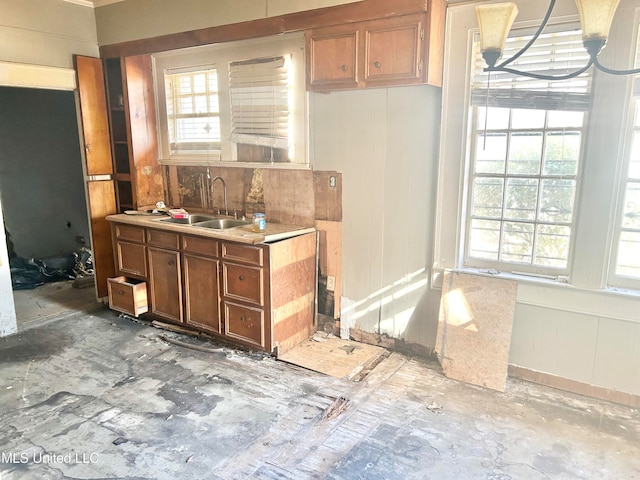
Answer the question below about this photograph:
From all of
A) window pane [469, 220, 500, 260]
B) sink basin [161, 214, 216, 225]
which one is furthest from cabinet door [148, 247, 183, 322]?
window pane [469, 220, 500, 260]

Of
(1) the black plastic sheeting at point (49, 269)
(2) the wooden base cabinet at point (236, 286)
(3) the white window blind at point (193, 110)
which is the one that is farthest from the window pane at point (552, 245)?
(1) the black plastic sheeting at point (49, 269)

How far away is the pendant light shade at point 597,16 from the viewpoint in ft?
4.44

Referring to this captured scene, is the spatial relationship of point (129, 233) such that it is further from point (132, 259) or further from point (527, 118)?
point (527, 118)

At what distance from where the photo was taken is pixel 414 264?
3.14 metres

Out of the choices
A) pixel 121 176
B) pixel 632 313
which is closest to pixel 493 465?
pixel 632 313

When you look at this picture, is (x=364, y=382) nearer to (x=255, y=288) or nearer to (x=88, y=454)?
(x=255, y=288)

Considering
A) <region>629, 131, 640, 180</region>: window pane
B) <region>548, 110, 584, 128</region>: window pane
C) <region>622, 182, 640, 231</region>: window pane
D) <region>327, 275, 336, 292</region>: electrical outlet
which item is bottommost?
<region>327, 275, 336, 292</region>: electrical outlet

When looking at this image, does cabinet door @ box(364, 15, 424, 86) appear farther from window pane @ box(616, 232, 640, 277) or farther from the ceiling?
the ceiling

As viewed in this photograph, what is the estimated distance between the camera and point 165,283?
370 centimetres

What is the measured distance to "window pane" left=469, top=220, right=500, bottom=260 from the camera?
289 cm

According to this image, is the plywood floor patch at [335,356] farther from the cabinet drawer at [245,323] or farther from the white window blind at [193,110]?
the white window blind at [193,110]

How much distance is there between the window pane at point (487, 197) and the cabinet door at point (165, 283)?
2.24 metres

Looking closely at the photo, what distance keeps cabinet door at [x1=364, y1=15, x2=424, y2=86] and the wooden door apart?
2.71 m

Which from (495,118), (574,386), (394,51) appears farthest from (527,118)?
(574,386)
